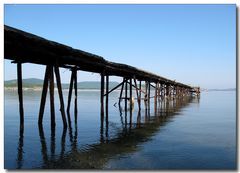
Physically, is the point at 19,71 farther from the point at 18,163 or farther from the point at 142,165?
the point at 142,165

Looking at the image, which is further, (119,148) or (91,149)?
(119,148)

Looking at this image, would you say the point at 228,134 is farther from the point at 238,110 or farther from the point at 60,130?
the point at 60,130

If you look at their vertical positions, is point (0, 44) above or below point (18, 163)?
above

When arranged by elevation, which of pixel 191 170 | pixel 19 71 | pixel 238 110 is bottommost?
pixel 191 170

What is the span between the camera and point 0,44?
647cm

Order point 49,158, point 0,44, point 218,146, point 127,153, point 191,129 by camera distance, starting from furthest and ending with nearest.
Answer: point 191,129 < point 218,146 < point 127,153 < point 49,158 < point 0,44

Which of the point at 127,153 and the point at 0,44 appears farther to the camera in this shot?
the point at 127,153

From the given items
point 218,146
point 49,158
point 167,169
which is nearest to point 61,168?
point 49,158

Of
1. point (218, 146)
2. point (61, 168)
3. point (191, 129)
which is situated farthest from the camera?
point (191, 129)

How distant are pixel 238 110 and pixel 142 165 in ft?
8.77

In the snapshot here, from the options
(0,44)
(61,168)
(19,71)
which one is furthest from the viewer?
(19,71)

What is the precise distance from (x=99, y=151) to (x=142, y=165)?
6.03 feet

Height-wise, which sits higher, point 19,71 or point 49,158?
point 19,71

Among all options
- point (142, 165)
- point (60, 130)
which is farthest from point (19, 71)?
point (142, 165)
